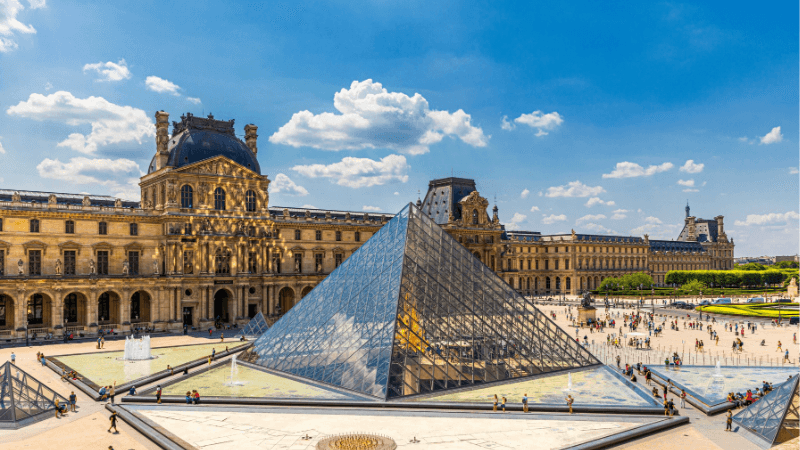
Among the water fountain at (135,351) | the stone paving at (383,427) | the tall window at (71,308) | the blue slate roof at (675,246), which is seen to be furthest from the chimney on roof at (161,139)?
the blue slate roof at (675,246)

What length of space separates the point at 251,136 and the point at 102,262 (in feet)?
54.4

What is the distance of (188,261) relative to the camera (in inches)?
1789

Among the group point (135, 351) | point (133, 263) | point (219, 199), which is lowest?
point (135, 351)

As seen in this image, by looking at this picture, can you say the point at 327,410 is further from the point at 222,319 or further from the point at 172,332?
the point at 222,319

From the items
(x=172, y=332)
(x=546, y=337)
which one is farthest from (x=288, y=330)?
(x=172, y=332)

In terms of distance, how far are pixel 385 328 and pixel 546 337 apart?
7.96 m

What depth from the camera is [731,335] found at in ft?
139

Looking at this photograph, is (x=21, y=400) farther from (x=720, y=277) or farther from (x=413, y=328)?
(x=720, y=277)

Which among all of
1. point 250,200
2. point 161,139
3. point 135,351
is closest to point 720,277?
point 250,200

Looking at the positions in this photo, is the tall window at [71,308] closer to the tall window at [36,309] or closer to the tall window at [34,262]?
the tall window at [36,309]

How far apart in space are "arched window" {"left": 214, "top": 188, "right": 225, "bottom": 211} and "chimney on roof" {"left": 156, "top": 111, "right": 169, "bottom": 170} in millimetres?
4498

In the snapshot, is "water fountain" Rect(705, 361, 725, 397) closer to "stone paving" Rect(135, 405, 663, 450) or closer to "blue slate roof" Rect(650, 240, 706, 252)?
"stone paving" Rect(135, 405, 663, 450)

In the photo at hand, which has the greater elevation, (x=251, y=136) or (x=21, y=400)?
(x=251, y=136)

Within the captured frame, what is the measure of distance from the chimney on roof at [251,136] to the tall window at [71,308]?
60.0 feet
